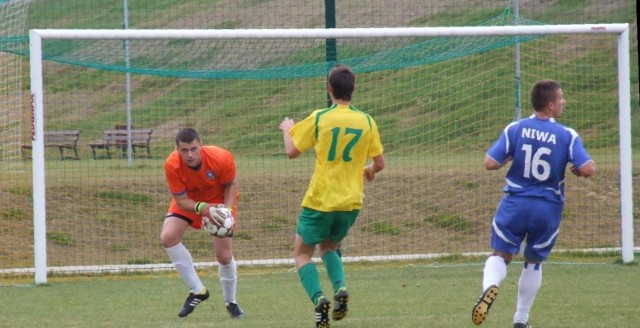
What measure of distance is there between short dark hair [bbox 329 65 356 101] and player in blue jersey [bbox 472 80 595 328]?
3.62ft

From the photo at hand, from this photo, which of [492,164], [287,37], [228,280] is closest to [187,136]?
→ [228,280]

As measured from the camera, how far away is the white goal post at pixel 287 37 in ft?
36.8

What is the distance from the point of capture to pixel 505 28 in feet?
39.7

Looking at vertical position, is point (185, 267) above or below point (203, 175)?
below

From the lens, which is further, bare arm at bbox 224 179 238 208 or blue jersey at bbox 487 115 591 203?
bare arm at bbox 224 179 238 208

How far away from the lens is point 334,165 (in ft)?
24.8

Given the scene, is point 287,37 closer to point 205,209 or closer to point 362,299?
point 362,299

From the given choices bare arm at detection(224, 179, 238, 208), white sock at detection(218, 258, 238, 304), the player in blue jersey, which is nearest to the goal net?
bare arm at detection(224, 179, 238, 208)

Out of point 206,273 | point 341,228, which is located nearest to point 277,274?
point 206,273

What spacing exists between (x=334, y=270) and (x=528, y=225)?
4.71ft

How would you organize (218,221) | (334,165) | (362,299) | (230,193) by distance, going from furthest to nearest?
(362,299)
(230,193)
(218,221)
(334,165)

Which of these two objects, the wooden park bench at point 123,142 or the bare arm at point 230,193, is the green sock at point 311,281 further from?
the wooden park bench at point 123,142

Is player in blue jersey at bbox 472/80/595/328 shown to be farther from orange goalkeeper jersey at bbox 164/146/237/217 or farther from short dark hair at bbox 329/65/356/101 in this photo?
orange goalkeeper jersey at bbox 164/146/237/217

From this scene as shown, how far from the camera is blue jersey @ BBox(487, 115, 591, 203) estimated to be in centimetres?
713
